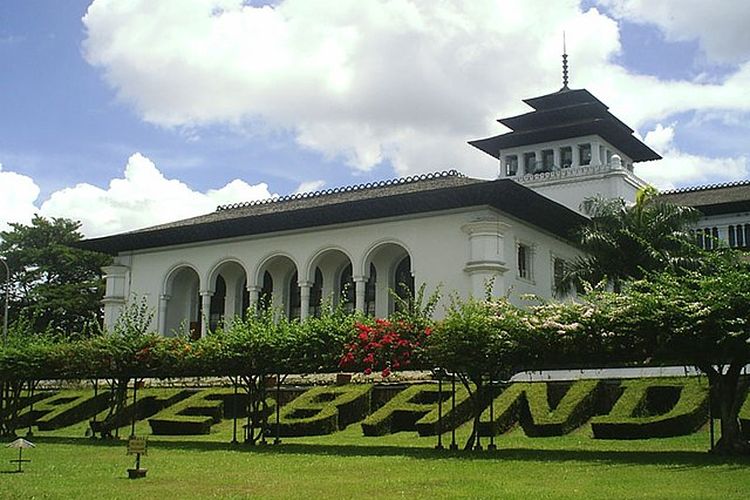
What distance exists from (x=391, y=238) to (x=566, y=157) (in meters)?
18.9

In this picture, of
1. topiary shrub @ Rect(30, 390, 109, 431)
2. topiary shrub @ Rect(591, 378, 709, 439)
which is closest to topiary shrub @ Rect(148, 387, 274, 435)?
topiary shrub @ Rect(30, 390, 109, 431)

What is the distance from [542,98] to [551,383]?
103 feet

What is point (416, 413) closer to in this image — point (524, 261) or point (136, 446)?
point (136, 446)

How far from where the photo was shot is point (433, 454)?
21.8 m

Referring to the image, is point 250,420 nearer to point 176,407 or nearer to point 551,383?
point 176,407

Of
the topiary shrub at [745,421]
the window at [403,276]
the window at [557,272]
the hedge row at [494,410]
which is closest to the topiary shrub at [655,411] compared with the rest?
the hedge row at [494,410]

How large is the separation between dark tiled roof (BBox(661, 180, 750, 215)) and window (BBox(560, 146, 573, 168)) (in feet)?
20.4

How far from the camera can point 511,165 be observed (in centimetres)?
5922

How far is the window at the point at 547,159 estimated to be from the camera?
57.2 m

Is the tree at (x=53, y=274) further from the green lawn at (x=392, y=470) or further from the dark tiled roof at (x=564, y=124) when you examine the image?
the green lawn at (x=392, y=470)

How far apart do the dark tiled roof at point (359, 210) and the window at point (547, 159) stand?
1180 centimetres

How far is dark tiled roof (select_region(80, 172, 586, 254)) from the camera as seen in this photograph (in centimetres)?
3916

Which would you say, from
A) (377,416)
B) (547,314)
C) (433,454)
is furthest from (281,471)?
(377,416)

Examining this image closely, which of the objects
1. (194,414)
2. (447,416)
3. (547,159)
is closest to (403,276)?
(194,414)
